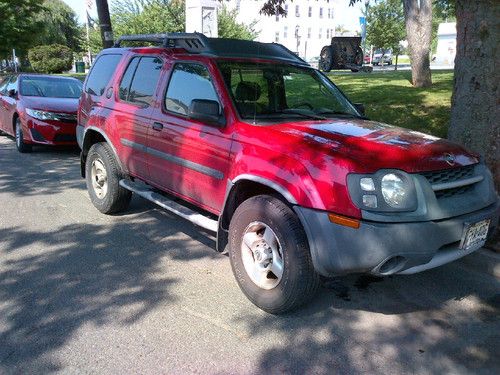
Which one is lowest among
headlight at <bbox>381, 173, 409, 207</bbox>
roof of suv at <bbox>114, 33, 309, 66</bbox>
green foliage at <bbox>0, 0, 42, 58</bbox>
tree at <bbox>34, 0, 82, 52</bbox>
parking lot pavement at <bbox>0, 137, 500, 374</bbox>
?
parking lot pavement at <bbox>0, 137, 500, 374</bbox>

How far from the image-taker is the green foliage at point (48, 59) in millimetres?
39062

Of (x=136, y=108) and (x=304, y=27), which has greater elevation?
(x=304, y=27)

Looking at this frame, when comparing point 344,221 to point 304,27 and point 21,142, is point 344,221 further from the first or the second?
point 304,27

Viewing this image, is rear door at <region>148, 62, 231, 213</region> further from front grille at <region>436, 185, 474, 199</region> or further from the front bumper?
the front bumper

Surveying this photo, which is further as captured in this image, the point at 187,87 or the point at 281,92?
the point at 281,92

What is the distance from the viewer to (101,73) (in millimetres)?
5957

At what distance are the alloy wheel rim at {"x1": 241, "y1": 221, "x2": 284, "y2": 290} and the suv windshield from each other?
0.99 meters

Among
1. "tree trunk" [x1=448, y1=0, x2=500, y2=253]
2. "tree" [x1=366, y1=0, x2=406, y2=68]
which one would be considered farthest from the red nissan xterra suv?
"tree" [x1=366, y1=0, x2=406, y2=68]

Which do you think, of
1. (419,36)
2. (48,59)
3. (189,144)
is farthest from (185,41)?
(48,59)

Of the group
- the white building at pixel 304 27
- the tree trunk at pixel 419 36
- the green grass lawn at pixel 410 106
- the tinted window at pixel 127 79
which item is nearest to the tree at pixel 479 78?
the green grass lawn at pixel 410 106

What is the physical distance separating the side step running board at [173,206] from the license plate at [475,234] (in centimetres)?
187

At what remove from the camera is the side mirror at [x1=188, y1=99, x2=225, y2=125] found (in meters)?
3.93

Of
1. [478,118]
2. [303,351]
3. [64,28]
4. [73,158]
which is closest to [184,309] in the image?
[303,351]

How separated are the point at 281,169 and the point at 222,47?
1767mm
